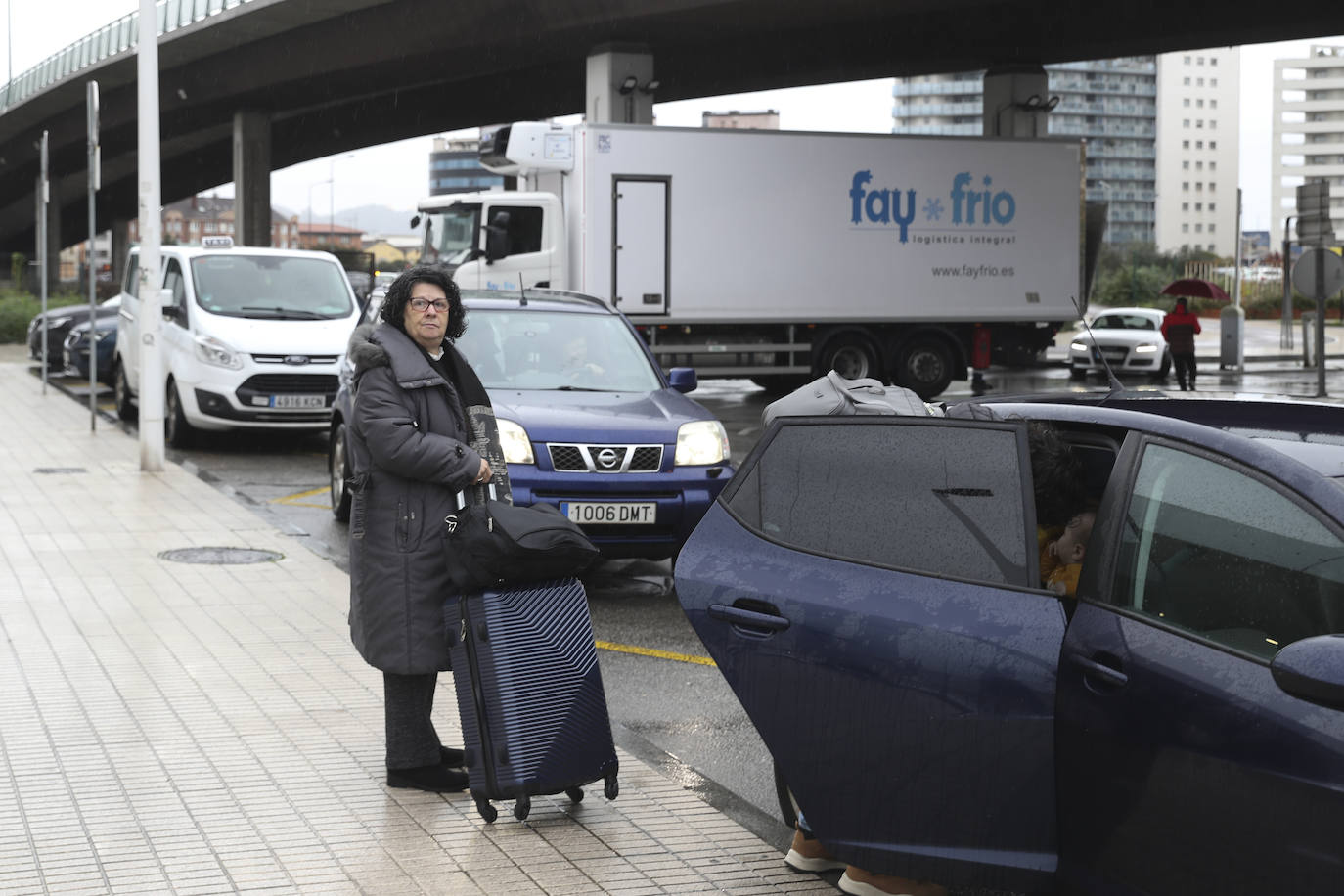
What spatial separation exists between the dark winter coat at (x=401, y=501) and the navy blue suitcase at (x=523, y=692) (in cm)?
13

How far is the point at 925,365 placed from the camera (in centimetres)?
2389

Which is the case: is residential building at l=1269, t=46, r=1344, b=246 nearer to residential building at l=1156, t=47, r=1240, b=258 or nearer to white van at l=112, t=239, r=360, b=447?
residential building at l=1156, t=47, r=1240, b=258

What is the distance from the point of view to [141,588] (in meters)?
8.56

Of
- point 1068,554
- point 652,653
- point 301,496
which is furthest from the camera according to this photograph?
point 301,496

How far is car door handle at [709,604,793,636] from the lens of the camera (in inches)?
154

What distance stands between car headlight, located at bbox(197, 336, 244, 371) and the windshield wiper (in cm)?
87

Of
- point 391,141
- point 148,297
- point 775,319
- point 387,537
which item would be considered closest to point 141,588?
point 387,537

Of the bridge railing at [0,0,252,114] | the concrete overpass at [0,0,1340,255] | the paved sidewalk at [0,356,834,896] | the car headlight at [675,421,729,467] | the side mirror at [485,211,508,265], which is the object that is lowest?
the paved sidewalk at [0,356,834,896]

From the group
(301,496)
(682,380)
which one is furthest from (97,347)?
(682,380)

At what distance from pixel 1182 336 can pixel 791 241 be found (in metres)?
8.33

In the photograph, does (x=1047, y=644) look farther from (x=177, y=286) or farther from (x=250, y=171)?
(x=250, y=171)

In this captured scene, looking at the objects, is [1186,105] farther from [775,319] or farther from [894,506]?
[894,506]

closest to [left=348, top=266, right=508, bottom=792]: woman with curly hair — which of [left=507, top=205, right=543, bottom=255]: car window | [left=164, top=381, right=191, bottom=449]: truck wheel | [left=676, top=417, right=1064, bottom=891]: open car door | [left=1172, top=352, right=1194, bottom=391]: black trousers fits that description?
[left=676, top=417, right=1064, bottom=891]: open car door

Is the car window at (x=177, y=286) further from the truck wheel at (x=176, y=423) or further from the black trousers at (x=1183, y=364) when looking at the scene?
the black trousers at (x=1183, y=364)
